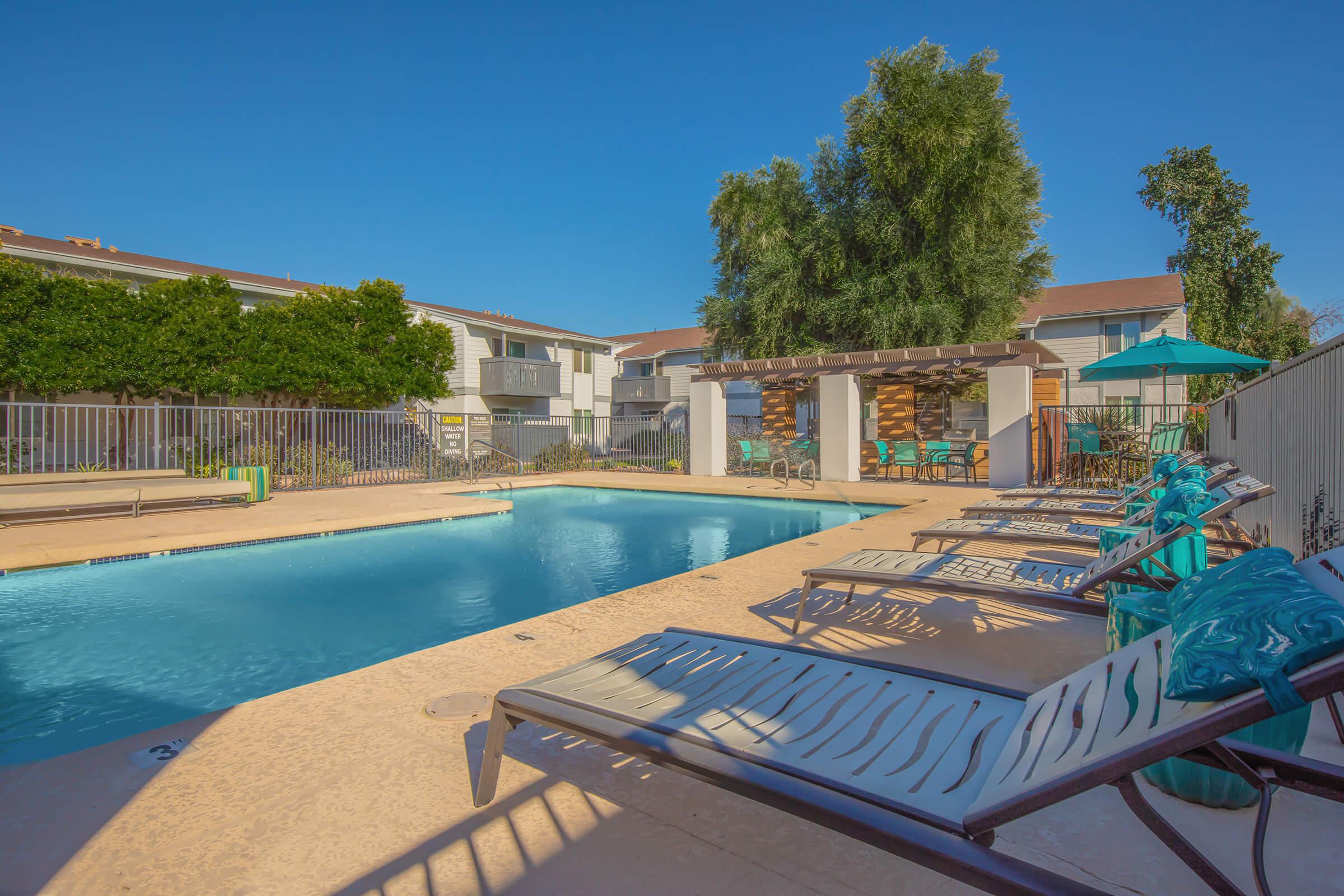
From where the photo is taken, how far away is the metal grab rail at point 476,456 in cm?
1500

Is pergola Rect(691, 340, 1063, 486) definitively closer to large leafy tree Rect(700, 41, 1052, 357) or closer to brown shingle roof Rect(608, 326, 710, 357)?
large leafy tree Rect(700, 41, 1052, 357)

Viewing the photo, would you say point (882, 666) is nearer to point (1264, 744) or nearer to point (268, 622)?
point (1264, 744)

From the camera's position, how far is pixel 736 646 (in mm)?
2441

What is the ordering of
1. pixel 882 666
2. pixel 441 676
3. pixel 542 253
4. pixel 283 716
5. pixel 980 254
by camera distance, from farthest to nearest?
pixel 542 253
pixel 980 254
pixel 441 676
pixel 283 716
pixel 882 666

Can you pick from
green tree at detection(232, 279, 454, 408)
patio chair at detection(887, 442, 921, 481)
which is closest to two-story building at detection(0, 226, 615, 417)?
green tree at detection(232, 279, 454, 408)

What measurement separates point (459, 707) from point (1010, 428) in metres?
11.9

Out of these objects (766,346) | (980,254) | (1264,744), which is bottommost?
(1264,744)

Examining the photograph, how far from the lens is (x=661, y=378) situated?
32844 millimetres

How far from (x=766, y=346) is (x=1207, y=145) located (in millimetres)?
21390

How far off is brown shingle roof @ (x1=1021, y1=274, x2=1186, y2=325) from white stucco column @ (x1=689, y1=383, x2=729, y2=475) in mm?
14986

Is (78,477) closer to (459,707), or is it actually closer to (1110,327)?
(459,707)

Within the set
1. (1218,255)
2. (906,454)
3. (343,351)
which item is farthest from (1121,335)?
(343,351)

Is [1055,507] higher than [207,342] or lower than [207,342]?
lower

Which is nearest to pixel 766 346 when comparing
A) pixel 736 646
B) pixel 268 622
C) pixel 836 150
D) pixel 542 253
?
pixel 836 150
